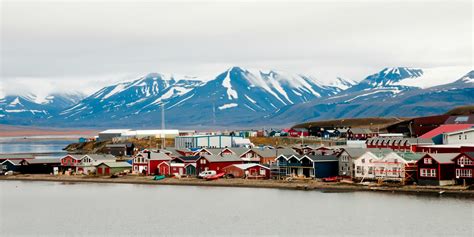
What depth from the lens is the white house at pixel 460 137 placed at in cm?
5631

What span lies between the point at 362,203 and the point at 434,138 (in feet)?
74.0

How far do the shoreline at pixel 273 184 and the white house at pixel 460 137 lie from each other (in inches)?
588

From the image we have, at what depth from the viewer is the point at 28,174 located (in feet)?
198

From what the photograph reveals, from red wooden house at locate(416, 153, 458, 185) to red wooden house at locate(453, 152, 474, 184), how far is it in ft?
0.78

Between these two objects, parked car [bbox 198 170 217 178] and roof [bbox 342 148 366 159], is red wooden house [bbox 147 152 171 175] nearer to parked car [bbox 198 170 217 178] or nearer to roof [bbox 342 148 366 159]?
parked car [bbox 198 170 217 178]

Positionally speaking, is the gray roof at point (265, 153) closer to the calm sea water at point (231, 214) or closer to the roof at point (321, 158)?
the roof at point (321, 158)

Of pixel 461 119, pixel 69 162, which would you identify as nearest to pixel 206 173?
pixel 69 162

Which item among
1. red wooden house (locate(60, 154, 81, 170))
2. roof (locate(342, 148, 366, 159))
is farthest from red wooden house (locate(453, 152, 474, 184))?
red wooden house (locate(60, 154, 81, 170))

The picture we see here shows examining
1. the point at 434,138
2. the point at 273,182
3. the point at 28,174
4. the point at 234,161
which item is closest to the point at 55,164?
the point at 28,174

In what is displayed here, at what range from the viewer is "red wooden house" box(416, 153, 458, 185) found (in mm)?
40625

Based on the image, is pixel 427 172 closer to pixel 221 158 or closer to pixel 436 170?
pixel 436 170

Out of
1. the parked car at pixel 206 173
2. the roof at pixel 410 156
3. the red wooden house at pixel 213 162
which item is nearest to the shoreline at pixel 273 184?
the parked car at pixel 206 173

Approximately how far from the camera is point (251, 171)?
50156mm

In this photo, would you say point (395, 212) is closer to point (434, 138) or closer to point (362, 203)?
point (362, 203)
